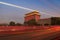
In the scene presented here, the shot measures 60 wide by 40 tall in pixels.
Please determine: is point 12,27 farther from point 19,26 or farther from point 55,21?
point 55,21

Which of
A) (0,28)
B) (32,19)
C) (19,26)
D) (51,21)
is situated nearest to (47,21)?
(51,21)

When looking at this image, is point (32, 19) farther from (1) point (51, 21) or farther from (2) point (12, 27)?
(2) point (12, 27)

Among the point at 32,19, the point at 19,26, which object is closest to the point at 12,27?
the point at 19,26

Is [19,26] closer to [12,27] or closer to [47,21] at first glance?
[12,27]

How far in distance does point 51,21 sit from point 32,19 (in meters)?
14.2

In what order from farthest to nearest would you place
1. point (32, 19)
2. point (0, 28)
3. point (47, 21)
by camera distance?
1. point (47, 21)
2. point (32, 19)
3. point (0, 28)

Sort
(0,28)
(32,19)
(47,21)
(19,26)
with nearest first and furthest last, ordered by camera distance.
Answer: (0,28) < (19,26) < (32,19) < (47,21)

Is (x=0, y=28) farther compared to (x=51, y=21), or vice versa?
(x=51, y=21)

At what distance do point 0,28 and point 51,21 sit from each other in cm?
4937

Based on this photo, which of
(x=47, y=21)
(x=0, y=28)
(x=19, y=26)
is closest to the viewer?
(x=0, y=28)

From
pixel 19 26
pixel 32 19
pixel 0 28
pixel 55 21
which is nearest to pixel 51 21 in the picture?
pixel 55 21

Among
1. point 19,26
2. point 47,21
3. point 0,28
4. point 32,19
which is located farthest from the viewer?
point 47,21

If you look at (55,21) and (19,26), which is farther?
(55,21)

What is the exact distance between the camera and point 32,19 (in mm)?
97812
